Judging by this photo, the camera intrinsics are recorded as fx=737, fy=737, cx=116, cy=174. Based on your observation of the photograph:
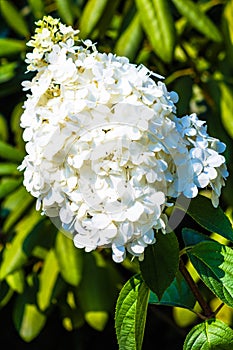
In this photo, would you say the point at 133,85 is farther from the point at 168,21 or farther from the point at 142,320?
the point at 168,21

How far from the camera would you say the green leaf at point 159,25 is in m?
1.74

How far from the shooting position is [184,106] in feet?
6.32

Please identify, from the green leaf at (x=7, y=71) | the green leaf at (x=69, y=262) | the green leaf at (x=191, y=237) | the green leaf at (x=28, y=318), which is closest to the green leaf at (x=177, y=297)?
the green leaf at (x=191, y=237)

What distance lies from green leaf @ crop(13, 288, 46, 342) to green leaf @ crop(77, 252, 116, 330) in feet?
0.42

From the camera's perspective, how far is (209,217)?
3.60 ft

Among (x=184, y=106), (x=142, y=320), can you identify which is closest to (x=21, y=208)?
(x=184, y=106)

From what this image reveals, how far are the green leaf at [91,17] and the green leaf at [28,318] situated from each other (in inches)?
29.7

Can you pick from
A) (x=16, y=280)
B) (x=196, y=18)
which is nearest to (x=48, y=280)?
(x=16, y=280)

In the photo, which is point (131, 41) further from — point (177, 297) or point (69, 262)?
point (177, 297)

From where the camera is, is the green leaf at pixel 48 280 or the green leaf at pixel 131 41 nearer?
the green leaf at pixel 131 41

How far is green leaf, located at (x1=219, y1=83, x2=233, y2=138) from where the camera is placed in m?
1.94

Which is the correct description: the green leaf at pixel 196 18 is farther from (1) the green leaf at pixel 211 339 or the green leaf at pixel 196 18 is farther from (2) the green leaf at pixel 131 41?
(1) the green leaf at pixel 211 339

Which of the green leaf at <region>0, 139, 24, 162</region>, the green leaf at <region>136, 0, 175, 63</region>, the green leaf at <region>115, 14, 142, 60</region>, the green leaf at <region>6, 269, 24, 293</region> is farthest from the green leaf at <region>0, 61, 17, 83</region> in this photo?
the green leaf at <region>6, 269, 24, 293</region>

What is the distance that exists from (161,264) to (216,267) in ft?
0.28
